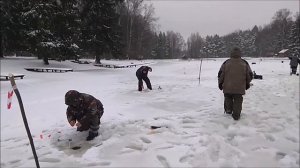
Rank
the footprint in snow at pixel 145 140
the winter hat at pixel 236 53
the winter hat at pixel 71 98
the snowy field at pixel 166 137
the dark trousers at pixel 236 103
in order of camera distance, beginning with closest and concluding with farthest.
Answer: the snowy field at pixel 166 137, the winter hat at pixel 71 98, the footprint in snow at pixel 145 140, the dark trousers at pixel 236 103, the winter hat at pixel 236 53

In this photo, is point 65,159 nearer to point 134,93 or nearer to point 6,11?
point 134,93

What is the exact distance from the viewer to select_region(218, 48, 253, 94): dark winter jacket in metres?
7.48

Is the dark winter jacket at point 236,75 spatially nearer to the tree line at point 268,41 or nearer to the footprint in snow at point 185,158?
the footprint in snow at point 185,158

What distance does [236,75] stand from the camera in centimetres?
757

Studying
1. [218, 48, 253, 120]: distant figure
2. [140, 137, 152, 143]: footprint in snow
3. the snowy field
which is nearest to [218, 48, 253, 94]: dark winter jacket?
[218, 48, 253, 120]: distant figure

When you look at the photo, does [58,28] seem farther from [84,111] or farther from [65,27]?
[84,111]

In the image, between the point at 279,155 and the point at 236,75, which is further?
the point at 236,75

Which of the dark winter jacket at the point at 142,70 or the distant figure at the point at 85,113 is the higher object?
the dark winter jacket at the point at 142,70

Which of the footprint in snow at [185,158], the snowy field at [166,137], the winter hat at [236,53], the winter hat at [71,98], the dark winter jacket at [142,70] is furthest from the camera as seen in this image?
the dark winter jacket at [142,70]

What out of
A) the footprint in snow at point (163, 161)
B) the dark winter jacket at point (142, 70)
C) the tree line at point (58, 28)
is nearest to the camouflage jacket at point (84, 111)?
the footprint in snow at point (163, 161)

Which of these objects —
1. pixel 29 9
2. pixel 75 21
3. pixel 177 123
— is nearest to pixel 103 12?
pixel 75 21

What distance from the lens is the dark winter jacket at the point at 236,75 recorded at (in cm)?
748

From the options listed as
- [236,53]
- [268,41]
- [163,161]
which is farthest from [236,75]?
[268,41]

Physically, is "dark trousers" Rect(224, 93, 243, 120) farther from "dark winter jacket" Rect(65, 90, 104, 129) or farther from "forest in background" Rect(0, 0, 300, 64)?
"forest in background" Rect(0, 0, 300, 64)
